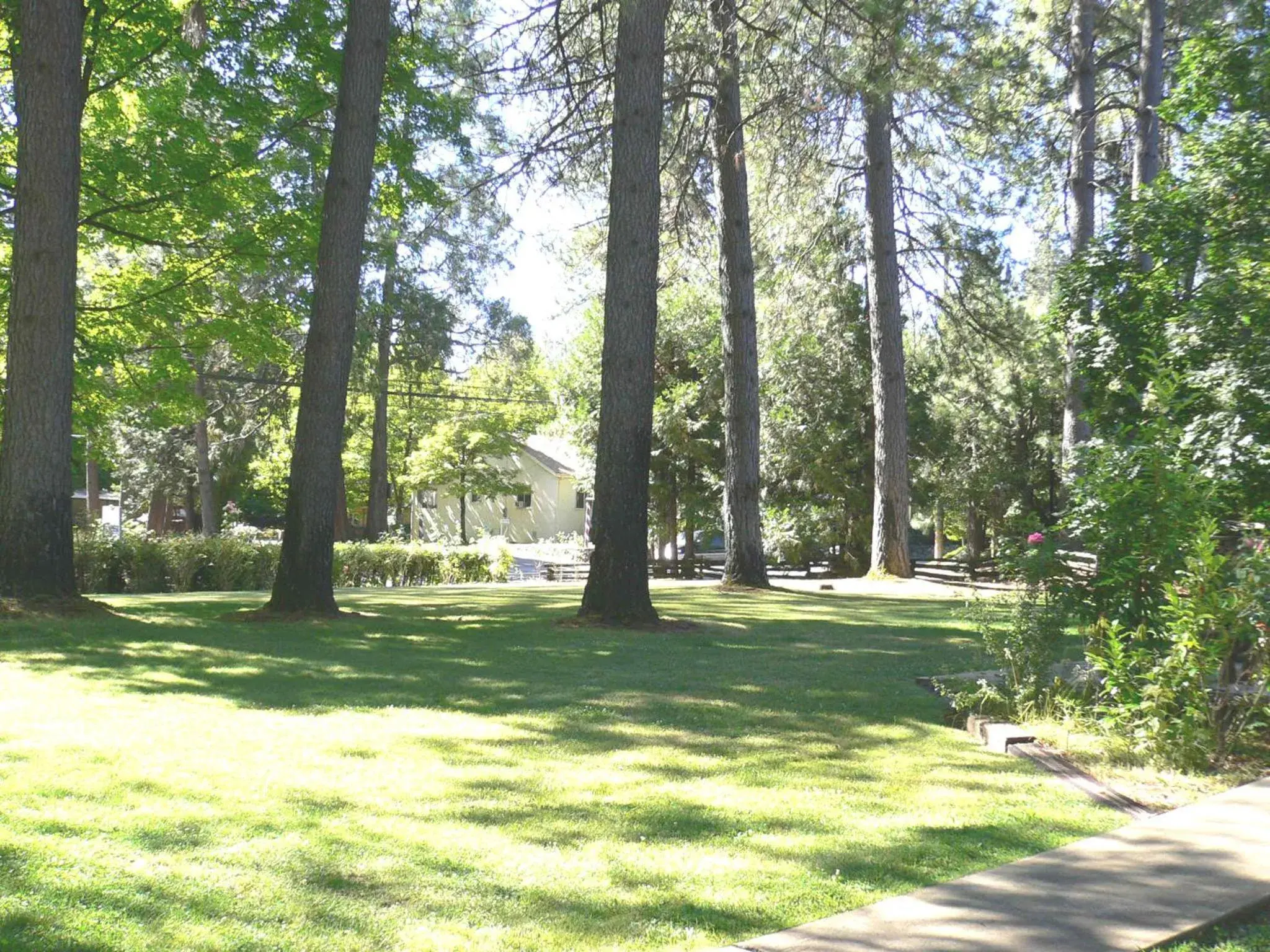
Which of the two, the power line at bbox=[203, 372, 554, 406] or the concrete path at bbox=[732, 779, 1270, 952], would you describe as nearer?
the concrete path at bbox=[732, 779, 1270, 952]

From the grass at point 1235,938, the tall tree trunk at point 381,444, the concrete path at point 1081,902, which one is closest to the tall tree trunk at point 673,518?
the tall tree trunk at point 381,444

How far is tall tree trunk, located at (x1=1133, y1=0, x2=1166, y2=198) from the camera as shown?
1730 centimetres

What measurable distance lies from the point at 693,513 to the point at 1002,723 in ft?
81.2

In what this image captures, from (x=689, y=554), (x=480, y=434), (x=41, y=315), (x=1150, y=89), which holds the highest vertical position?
(x=1150, y=89)

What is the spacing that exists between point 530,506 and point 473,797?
1934 inches

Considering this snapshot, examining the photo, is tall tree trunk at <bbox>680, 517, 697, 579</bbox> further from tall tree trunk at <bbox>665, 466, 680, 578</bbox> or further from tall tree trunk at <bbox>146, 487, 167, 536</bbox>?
tall tree trunk at <bbox>146, 487, 167, 536</bbox>

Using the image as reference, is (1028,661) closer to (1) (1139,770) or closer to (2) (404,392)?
(1) (1139,770)

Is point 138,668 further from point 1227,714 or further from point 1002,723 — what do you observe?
point 1227,714

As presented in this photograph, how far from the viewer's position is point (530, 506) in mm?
53875

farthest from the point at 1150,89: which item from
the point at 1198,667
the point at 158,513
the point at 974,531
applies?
the point at 158,513

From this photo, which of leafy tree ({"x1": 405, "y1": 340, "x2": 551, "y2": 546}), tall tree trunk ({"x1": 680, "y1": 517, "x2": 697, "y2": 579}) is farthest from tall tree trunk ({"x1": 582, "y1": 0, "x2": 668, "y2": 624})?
leafy tree ({"x1": 405, "y1": 340, "x2": 551, "y2": 546})

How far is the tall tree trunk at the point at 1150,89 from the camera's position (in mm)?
17297

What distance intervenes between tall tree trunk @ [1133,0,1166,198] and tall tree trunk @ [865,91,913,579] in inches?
165

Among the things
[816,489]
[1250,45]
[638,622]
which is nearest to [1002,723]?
[638,622]
